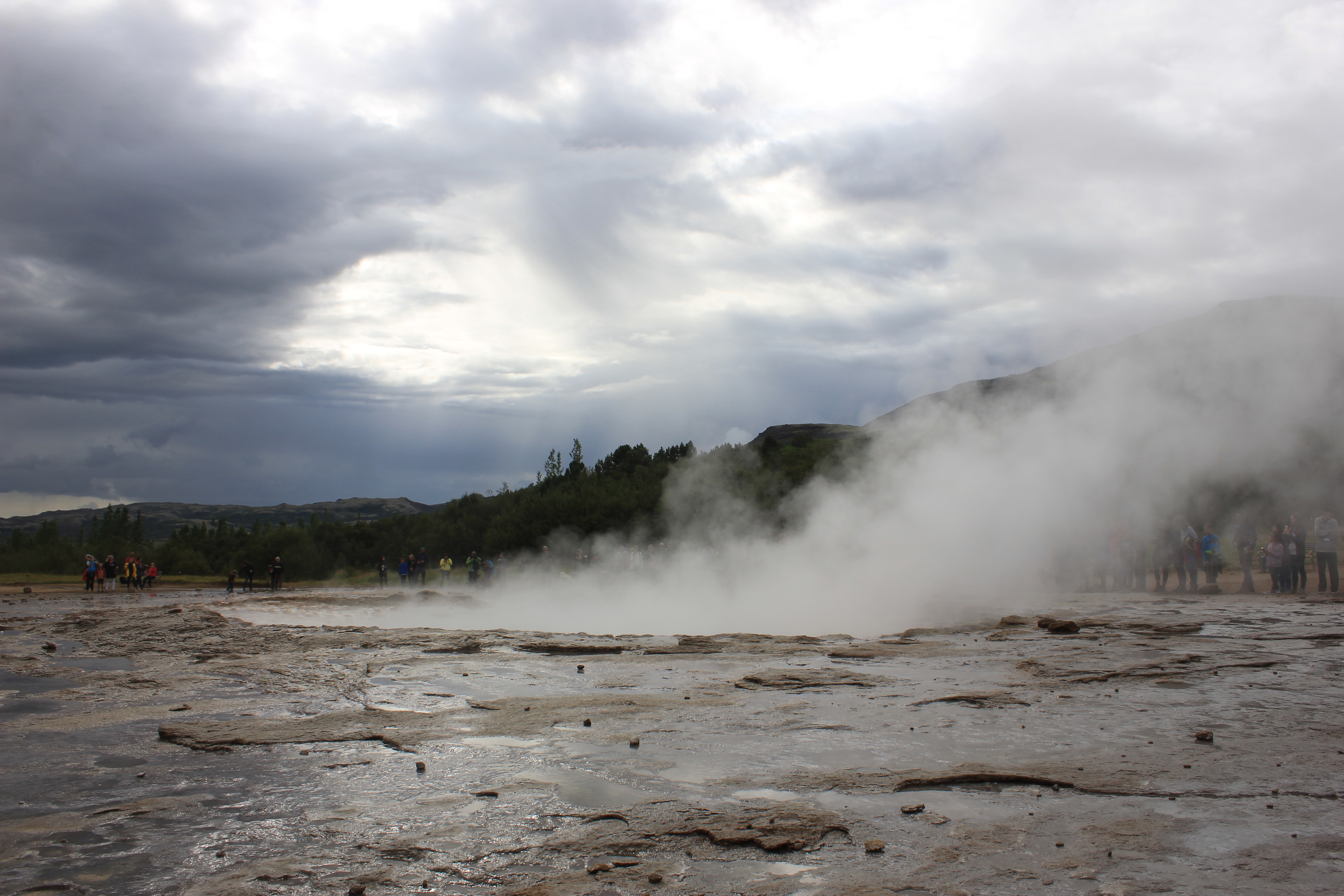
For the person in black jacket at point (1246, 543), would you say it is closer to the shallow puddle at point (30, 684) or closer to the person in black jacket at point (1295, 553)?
the person in black jacket at point (1295, 553)

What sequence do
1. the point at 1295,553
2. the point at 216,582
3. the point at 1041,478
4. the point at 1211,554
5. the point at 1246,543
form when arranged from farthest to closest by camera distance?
1. the point at 216,582
2. the point at 1211,554
3. the point at 1246,543
4. the point at 1041,478
5. the point at 1295,553

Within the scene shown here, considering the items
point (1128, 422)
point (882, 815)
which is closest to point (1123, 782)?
point (882, 815)

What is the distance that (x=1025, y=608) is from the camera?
15203 mm

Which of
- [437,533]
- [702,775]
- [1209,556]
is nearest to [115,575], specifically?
[437,533]

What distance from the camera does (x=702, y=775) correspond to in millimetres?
5141

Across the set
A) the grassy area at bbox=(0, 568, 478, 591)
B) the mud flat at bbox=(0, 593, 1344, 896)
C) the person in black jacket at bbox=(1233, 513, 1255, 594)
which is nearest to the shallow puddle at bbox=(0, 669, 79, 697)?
the mud flat at bbox=(0, 593, 1344, 896)

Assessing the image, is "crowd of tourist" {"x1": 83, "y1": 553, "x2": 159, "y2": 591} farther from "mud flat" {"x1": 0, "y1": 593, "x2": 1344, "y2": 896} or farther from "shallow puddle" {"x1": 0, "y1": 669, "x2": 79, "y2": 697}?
"mud flat" {"x1": 0, "y1": 593, "x2": 1344, "y2": 896}

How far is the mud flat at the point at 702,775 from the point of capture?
3.64m

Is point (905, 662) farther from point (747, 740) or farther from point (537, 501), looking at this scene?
point (537, 501)

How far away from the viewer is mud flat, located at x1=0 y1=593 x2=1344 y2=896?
3639 mm

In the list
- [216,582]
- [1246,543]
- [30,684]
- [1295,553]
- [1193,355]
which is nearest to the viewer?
[30,684]

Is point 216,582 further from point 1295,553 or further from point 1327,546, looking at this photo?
point 1327,546

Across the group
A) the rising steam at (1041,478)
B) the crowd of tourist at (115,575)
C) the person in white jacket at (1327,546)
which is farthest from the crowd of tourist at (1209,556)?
the crowd of tourist at (115,575)

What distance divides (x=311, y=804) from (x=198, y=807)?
0.65 meters
